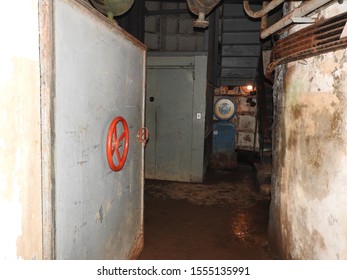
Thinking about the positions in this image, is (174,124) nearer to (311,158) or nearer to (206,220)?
(206,220)

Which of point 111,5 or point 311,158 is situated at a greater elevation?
point 111,5

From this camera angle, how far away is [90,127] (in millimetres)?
1729

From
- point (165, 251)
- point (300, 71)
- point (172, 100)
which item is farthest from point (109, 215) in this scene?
point (172, 100)

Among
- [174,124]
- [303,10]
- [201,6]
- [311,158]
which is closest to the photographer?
[303,10]

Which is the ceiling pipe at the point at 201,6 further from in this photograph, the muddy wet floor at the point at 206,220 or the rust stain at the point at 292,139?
the muddy wet floor at the point at 206,220

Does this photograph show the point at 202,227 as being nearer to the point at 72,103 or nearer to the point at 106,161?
the point at 106,161

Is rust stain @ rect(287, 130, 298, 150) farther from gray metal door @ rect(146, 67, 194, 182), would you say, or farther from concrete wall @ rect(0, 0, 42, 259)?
gray metal door @ rect(146, 67, 194, 182)

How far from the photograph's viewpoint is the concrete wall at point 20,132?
3.50 ft

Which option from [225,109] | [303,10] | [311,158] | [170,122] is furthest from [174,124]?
[303,10]

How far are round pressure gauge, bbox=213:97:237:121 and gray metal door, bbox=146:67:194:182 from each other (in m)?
1.64

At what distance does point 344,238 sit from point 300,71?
1.34m

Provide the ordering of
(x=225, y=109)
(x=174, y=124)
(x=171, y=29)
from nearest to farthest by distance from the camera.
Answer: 1. (x=171, y=29)
2. (x=174, y=124)
3. (x=225, y=109)

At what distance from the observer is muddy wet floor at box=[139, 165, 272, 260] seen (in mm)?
3158

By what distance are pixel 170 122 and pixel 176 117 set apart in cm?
17
